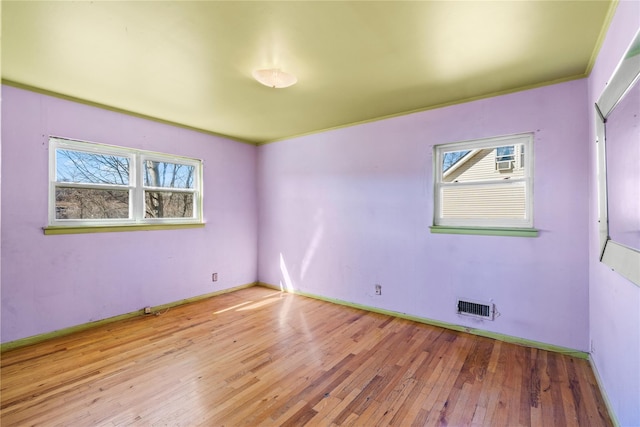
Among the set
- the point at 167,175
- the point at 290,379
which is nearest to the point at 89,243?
the point at 167,175

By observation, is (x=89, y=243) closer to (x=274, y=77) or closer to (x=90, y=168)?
(x=90, y=168)

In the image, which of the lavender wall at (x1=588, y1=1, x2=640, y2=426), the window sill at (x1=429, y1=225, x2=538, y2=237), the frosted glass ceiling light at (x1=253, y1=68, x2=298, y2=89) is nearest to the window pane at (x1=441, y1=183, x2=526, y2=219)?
the window sill at (x1=429, y1=225, x2=538, y2=237)

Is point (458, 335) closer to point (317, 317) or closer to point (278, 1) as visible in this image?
point (317, 317)

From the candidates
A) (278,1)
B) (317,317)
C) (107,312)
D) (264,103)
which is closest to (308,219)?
(317,317)

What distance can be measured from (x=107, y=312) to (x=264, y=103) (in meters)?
2.92

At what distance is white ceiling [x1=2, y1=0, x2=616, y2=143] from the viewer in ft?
5.47

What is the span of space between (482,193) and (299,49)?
7.36 ft

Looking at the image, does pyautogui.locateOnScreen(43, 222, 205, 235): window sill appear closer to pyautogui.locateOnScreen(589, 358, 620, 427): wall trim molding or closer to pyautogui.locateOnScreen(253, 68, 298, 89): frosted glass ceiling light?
pyautogui.locateOnScreen(253, 68, 298, 89): frosted glass ceiling light

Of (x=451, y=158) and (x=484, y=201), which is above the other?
(x=451, y=158)

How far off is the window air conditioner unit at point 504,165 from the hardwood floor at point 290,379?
1.69m

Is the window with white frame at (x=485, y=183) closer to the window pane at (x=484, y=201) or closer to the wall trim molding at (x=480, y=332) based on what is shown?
the window pane at (x=484, y=201)

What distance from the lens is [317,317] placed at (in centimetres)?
346

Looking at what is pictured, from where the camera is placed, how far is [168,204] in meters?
3.90

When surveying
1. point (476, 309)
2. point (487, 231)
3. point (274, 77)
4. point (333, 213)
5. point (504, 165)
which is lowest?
point (476, 309)
